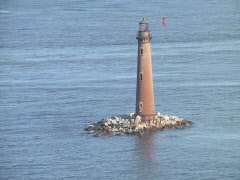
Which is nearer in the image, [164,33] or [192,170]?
[192,170]

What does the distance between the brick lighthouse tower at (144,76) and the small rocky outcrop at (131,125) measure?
0.55 metres

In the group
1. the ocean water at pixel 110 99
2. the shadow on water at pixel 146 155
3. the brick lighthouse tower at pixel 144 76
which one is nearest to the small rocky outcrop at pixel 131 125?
the brick lighthouse tower at pixel 144 76

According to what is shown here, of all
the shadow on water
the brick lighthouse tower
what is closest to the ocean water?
the shadow on water

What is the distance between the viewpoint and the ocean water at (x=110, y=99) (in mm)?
51000

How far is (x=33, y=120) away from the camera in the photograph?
62.8 m

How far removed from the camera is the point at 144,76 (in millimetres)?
56469

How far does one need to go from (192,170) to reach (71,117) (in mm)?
16224

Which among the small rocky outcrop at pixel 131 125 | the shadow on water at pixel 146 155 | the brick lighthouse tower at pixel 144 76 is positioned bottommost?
the shadow on water at pixel 146 155

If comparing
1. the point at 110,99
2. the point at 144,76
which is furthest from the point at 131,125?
the point at 110,99

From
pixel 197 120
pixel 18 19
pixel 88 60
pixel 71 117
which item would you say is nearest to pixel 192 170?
pixel 197 120

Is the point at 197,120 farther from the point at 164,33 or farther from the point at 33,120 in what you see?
the point at 164,33

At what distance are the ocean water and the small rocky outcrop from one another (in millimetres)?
761

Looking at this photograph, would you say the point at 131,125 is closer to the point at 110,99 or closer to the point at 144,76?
the point at 144,76

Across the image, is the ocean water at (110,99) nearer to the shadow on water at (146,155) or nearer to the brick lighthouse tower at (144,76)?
the shadow on water at (146,155)
